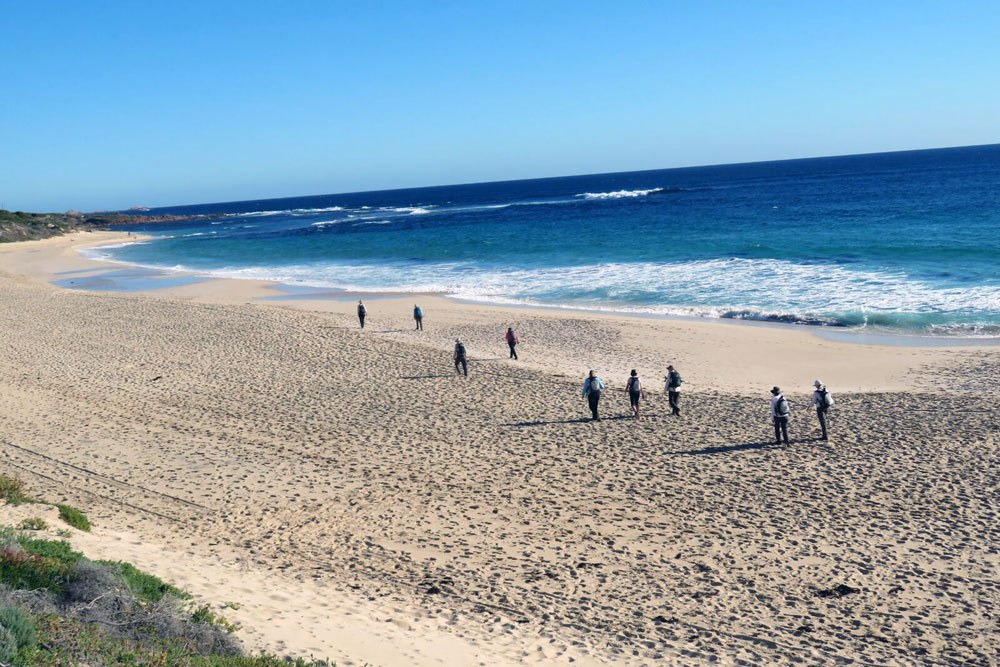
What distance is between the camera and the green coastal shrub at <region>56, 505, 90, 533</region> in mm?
9812

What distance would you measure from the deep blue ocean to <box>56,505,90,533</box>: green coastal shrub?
21915 mm

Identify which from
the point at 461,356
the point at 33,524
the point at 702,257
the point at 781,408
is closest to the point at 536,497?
the point at 781,408

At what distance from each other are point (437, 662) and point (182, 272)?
48.1m

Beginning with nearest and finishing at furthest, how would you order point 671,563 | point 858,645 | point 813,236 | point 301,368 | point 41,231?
point 858,645
point 671,563
point 301,368
point 813,236
point 41,231

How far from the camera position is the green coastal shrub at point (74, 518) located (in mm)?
9812

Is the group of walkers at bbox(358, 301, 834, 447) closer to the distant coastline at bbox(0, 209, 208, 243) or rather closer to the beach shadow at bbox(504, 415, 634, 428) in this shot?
the beach shadow at bbox(504, 415, 634, 428)

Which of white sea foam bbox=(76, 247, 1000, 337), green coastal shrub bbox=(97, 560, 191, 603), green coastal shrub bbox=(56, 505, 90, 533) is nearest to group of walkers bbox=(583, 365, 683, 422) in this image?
green coastal shrub bbox=(56, 505, 90, 533)

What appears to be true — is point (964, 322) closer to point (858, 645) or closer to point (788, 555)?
point (788, 555)

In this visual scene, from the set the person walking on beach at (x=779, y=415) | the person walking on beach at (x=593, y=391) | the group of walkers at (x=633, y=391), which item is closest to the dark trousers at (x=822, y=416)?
the person walking on beach at (x=779, y=415)

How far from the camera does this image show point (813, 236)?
4700cm

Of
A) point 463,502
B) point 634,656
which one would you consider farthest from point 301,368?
point 634,656

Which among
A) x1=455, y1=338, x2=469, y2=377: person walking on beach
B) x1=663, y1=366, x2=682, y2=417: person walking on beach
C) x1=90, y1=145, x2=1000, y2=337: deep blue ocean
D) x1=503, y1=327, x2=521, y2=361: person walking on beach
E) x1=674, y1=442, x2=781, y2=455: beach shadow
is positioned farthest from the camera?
x1=90, y1=145, x2=1000, y2=337: deep blue ocean

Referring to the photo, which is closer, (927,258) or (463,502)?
(463,502)

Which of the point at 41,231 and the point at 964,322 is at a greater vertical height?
the point at 41,231
